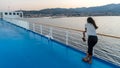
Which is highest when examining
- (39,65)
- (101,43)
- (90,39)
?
(90,39)

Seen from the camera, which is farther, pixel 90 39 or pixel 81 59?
pixel 81 59

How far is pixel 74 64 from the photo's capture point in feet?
11.5

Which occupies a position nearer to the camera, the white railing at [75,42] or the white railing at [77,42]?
the white railing at [77,42]

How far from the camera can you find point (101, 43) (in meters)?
11.5

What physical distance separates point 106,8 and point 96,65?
40071 mm

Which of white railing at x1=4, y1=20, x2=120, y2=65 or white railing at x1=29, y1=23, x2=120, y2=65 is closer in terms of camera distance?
white railing at x1=29, y1=23, x2=120, y2=65

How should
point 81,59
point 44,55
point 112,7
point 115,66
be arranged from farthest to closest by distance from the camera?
point 112,7
point 44,55
point 81,59
point 115,66

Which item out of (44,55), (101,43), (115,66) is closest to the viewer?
(115,66)

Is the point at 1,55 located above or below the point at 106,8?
below

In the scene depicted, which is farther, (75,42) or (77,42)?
(77,42)

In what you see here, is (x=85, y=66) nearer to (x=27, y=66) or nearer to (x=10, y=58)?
(x=27, y=66)

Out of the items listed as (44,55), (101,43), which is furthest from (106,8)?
(44,55)

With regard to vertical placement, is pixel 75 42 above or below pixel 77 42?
above

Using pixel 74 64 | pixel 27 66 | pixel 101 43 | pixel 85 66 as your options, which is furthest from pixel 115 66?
pixel 101 43
